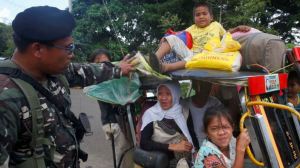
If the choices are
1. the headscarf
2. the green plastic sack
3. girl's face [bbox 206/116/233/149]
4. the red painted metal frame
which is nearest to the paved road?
the green plastic sack

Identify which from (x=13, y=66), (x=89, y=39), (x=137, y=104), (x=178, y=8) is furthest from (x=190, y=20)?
(x=13, y=66)

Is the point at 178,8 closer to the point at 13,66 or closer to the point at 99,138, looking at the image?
the point at 99,138

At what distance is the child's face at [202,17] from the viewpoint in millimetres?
4273

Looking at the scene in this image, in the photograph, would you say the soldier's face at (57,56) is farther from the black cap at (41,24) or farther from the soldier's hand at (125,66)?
the soldier's hand at (125,66)

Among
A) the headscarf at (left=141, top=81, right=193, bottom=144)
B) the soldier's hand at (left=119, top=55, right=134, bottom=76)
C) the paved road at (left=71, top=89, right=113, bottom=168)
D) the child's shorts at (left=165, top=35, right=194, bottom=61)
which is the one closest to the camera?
the soldier's hand at (left=119, top=55, right=134, bottom=76)

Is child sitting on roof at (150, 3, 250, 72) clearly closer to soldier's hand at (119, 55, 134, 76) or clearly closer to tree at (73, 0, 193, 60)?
soldier's hand at (119, 55, 134, 76)

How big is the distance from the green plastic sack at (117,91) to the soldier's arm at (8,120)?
6.90ft

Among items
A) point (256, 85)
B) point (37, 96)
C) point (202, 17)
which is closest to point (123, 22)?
point (202, 17)

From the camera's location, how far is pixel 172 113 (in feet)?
11.9

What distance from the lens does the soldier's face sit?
6.35ft

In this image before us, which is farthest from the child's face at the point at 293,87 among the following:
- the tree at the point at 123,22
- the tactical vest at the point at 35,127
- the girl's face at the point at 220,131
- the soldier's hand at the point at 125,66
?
the tree at the point at 123,22

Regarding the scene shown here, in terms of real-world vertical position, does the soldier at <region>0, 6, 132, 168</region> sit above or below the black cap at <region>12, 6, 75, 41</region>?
below

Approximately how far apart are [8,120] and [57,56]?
40cm

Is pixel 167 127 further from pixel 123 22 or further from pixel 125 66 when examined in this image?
pixel 123 22
